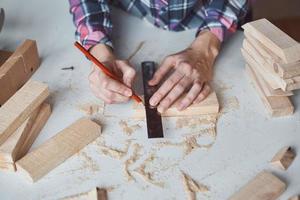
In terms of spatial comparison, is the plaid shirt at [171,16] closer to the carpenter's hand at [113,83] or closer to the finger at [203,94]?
the carpenter's hand at [113,83]

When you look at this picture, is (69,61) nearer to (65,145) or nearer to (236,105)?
(65,145)

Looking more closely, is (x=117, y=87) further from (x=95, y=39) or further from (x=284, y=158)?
(x=284, y=158)

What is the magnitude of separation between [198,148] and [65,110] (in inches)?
13.0

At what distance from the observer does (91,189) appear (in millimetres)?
848

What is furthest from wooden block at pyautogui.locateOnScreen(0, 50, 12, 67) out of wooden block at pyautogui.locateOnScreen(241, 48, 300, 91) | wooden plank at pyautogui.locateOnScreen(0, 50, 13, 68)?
wooden block at pyautogui.locateOnScreen(241, 48, 300, 91)

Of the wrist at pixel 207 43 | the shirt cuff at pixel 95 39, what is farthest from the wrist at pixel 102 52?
the wrist at pixel 207 43

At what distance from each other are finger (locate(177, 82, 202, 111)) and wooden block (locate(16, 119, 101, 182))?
199mm

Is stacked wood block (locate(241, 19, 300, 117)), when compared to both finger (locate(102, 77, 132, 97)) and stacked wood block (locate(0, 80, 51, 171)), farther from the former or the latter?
stacked wood block (locate(0, 80, 51, 171))

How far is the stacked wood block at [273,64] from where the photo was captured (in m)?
0.95

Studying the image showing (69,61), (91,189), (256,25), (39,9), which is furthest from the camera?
(39,9)

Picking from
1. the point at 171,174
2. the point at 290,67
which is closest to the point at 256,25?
the point at 290,67

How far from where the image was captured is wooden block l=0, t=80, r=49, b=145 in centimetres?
91

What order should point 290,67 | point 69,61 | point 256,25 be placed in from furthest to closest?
point 69,61 → point 256,25 → point 290,67

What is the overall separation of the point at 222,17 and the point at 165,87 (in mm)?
339
